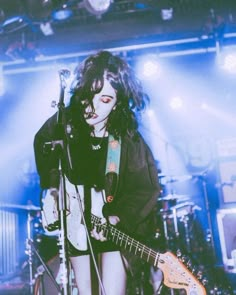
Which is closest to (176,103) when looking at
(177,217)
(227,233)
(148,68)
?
(148,68)

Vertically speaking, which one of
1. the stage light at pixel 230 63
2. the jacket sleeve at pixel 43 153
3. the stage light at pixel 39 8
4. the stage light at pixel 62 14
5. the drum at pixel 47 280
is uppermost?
the stage light at pixel 62 14

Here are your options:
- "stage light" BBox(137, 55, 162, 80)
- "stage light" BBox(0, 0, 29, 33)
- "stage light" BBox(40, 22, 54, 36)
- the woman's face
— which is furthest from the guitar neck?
"stage light" BBox(40, 22, 54, 36)

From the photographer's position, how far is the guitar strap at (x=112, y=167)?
3660 millimetres

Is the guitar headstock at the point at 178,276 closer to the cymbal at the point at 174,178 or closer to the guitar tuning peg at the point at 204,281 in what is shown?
the guitar tuning peg at the point at 204,281

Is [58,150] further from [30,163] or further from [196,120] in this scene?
[196,120]

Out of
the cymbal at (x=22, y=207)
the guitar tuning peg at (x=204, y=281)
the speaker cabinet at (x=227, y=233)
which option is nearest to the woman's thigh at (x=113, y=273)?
the guitar tuning peg at (x=204, y=281)

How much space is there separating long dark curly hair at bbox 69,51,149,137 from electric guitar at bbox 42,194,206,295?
2.67ft

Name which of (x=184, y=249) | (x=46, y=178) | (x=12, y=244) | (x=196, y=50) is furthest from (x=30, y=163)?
(x=196, y=50)

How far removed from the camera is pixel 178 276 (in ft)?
10.9

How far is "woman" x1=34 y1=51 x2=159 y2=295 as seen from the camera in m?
3.55

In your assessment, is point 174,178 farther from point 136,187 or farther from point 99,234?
point 99,234

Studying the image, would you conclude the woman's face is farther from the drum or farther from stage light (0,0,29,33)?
the drum

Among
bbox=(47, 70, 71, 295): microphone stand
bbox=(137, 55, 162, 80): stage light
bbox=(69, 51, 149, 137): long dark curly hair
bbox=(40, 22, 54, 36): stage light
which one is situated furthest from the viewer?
bbox=(40, 22, 54, 36): stage light

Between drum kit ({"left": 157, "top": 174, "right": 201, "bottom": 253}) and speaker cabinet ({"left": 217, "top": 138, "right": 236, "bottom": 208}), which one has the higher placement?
speaker cabinet ({"left": 217, "top": 138, "right": 236, "bottom": 208})
